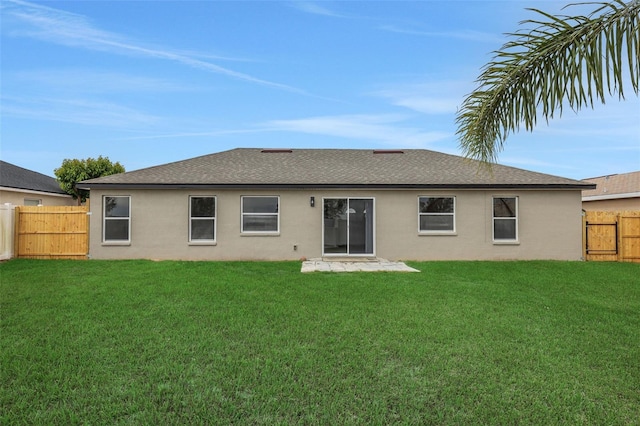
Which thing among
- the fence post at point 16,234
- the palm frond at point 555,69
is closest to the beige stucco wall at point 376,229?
the fence post at point 16,234

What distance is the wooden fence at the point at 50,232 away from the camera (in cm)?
1288

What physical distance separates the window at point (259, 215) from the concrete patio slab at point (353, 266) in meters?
1.92

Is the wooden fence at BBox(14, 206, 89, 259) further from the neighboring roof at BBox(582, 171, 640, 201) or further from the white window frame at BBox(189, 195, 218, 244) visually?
the neighboring roof at BBox(582, 171, 640, 201)

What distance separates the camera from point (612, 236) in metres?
13.5

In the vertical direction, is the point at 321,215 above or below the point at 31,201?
below

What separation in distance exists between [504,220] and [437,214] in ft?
8.40

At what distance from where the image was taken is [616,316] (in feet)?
19.7

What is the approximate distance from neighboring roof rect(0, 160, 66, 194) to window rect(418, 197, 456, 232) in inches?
819

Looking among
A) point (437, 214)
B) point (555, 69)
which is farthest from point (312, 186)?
point (555, 69)

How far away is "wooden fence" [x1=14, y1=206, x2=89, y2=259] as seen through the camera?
1288 centimetres

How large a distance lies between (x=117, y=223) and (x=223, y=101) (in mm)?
6896

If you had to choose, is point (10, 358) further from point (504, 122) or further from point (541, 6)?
point (541, 6)

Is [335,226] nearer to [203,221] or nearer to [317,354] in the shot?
[203,221]

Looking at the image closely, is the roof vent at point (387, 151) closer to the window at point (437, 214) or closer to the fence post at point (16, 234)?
the window at point (437, 214)
